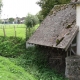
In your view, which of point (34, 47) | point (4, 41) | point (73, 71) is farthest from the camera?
point (4, 41)

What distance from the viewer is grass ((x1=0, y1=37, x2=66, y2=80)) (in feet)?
49.6

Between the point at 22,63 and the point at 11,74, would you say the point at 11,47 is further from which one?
the point at 11,74

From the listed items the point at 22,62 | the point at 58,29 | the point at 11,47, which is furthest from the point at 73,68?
the point at 11,47

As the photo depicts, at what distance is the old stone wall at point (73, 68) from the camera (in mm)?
16078

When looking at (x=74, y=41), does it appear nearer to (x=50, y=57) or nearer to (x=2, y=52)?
(x=50, y=57)

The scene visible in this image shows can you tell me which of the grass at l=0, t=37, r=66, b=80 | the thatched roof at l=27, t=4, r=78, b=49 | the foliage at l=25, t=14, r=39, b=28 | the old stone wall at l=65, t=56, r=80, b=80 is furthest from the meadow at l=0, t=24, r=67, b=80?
the foliage at l=25, t=14, r=39, b=28

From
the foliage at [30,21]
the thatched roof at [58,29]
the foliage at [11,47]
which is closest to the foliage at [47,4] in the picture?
the foliage at [30,21]

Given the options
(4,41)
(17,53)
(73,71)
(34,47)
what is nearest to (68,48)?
(73,71)

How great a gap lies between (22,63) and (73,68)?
4883 mm

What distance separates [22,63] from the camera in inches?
749

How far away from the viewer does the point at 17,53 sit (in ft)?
74.6

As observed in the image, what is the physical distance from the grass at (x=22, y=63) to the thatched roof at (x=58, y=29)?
1.46 m

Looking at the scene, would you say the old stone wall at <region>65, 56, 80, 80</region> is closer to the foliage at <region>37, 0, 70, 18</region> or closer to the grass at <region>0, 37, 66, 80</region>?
the grass at <region>0, 37, 66, 80</region>

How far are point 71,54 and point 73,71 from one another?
1852 mm
